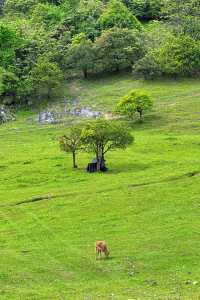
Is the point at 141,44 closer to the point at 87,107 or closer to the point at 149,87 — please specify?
the point at 149,87

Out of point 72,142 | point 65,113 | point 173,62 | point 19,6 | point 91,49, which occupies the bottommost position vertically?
point 65,113

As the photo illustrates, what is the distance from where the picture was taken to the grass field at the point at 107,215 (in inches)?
1594

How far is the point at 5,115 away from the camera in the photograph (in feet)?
397

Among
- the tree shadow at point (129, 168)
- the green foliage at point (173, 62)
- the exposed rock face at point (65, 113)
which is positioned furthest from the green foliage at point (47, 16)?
the tree shadow at point (129, 168)

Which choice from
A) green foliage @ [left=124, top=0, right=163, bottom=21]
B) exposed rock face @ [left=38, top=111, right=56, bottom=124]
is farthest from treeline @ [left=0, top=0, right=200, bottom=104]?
green foliage @ [left=124, top=0, right=163, bottom=21]

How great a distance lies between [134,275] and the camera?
41.9 m

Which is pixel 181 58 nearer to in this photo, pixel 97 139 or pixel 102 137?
pixel 102 137

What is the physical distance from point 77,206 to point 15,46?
3342 inches

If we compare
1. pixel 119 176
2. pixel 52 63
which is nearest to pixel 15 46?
pixel 52 63

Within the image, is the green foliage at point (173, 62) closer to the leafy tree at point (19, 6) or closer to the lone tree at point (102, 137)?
the lone tree at point (102, 137)

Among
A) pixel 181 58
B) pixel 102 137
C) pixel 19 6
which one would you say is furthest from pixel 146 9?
pixel 102 137

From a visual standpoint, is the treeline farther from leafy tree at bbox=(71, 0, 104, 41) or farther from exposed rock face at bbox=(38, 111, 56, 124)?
exposed rock face at bbox=(38, 111, 56, 124)

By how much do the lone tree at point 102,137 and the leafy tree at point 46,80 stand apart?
44.1m

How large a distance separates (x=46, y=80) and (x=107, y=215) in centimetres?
6796
